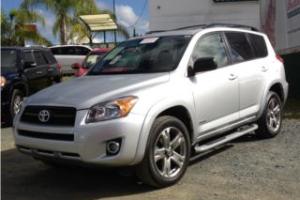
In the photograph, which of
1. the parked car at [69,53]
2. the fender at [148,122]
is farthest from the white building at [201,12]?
the fender at [148,122]

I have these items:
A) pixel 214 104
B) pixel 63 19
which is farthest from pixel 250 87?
pixel 63 19

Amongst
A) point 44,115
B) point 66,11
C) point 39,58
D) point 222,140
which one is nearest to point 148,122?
point 44,115

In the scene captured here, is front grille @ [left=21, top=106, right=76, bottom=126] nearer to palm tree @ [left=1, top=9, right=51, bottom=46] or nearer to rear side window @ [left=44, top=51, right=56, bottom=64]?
rear side window @ [left=44, top=51, right=56, bottom=64]

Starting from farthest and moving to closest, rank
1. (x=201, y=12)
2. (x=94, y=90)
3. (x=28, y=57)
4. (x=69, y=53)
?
(x=69, y=53) → (x=201, y=12) → (x=28, y=57) → (x=94, y=90)

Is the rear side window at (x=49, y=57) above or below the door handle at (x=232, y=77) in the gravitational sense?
below

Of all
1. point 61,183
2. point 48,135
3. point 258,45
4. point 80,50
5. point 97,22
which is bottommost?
point 80,50

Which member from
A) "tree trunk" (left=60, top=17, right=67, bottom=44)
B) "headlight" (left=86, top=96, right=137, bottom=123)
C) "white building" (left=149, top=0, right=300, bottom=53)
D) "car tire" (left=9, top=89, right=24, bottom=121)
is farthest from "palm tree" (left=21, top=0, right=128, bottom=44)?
"headlight" (left=86, top=96, right=137, bottom=123)

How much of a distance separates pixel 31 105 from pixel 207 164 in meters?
2.33

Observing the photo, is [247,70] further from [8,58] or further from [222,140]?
[8,58]

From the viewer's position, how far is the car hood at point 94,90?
5770mm

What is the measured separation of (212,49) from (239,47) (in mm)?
785

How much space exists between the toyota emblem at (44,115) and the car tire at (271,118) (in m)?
3.61

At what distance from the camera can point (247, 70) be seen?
7.77m

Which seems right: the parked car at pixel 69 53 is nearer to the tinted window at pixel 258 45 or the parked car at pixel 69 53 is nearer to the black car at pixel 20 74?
the black car at pixel 20 74
